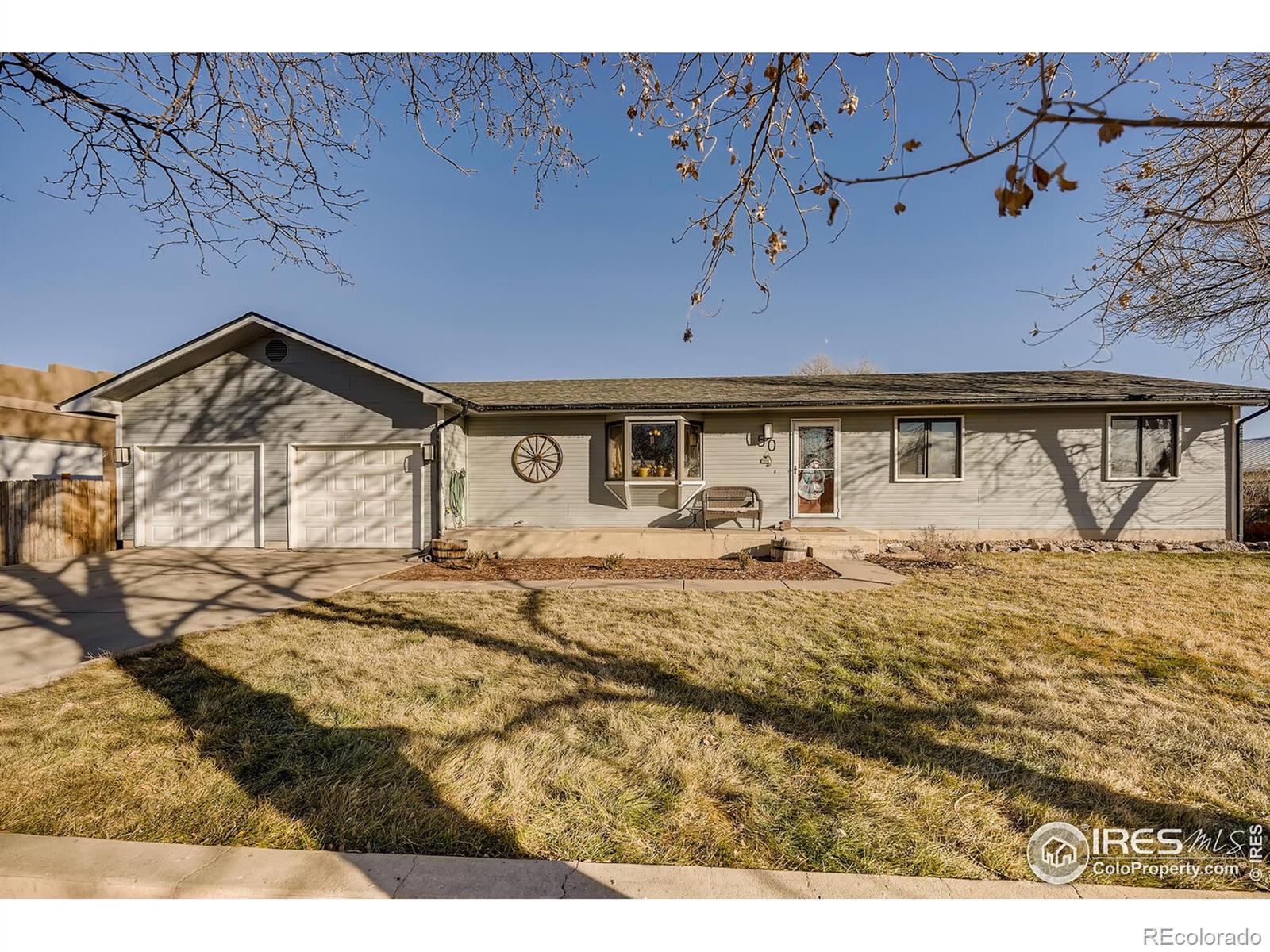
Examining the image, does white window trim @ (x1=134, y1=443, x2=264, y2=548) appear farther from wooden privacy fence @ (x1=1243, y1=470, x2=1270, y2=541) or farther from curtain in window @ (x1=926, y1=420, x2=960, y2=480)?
wooden privacy fence @ (x1=1243, y1=470, x2=1270, y2=541)

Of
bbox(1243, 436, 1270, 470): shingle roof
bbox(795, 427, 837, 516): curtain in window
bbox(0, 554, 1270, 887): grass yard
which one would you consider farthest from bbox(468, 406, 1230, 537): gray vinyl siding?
bbox(0, 554, 1270, 887): grass yard

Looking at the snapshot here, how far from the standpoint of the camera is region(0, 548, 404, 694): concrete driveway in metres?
4.59

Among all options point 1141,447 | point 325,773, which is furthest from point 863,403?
point 325,773

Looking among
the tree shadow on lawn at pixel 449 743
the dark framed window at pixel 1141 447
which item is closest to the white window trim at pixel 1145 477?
the dark framed window at pixel 1141 447

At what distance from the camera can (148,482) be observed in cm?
1046

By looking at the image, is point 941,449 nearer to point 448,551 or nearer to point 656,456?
point 656,456

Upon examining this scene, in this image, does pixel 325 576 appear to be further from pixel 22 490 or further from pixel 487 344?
pixel 487 344

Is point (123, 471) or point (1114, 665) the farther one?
point (123, 471)

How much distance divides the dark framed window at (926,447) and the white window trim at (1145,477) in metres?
2.86

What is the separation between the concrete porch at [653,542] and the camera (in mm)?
9609

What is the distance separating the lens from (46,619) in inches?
216

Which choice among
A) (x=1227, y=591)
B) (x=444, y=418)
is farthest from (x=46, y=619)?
(x=1227, y=591)
